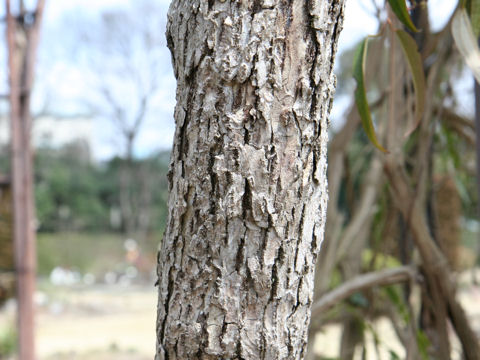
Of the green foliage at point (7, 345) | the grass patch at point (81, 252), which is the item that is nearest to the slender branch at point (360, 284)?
the green foliage at point (7, 345)

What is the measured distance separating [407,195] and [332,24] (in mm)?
407

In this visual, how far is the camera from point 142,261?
22.9ft

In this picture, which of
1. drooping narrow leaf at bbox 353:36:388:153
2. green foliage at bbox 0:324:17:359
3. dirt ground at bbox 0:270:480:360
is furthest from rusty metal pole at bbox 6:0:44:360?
drooping narrow leaf at bbox 353:36:388:153

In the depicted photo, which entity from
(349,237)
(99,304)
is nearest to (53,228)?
(99,304)

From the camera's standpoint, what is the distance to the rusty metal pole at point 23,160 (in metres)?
1.96

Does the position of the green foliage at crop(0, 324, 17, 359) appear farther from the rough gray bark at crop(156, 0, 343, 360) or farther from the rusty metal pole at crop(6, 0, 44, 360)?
the rough gray bark at crop(156, 0, 343, 360)

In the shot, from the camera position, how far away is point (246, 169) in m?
0.31

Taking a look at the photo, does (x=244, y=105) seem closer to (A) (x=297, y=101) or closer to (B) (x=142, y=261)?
(A) (x=297, y=101)

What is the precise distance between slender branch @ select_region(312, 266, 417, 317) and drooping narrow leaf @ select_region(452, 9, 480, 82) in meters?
0.32

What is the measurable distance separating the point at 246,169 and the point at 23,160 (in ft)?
6.30

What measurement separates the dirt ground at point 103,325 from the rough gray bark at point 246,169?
93.9 inches

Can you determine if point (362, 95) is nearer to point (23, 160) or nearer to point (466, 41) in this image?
point (466, 41)

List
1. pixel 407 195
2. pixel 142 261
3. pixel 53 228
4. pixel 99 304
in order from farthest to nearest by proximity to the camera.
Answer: pixel 53 228 < pixel 142 261 < pixel 99 304 < pixel 407 195

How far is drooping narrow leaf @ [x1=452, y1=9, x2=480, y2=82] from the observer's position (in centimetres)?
48
